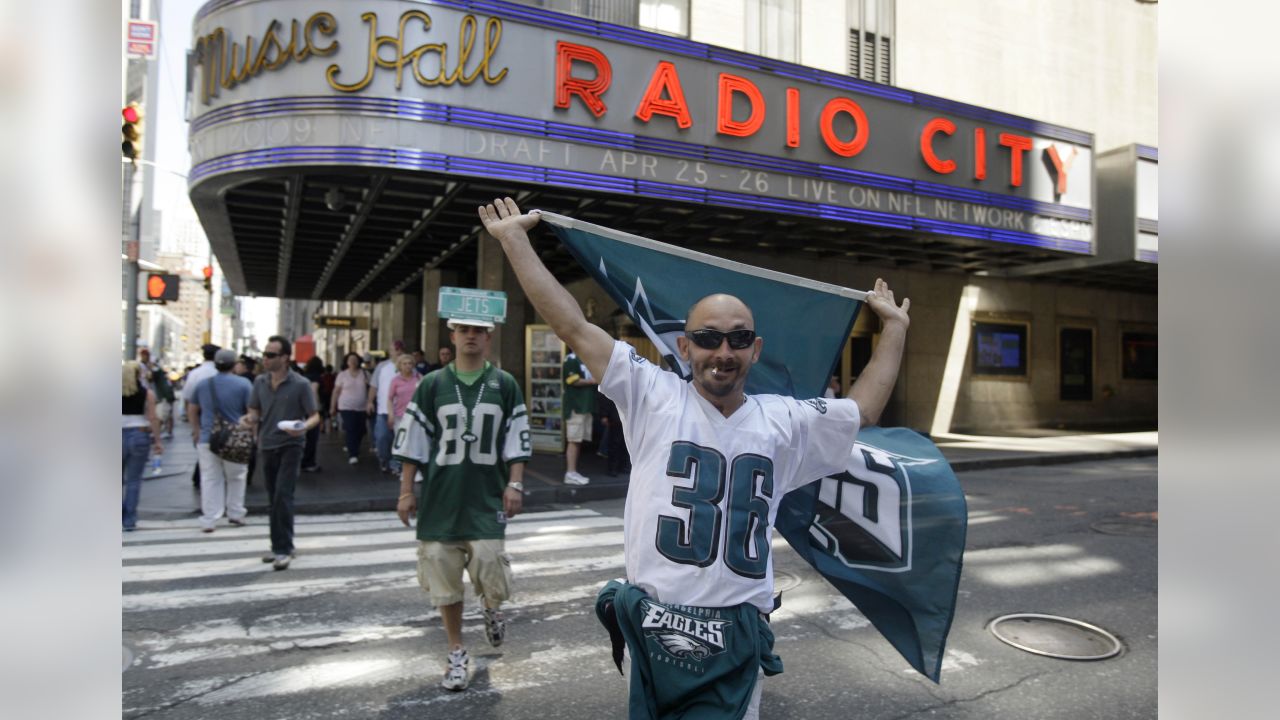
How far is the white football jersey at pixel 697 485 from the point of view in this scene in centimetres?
235

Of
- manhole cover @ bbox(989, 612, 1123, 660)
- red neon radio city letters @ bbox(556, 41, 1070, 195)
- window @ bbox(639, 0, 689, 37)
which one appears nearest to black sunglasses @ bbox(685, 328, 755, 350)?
manhole cover @ bbox(989, 612, 1123, 660)

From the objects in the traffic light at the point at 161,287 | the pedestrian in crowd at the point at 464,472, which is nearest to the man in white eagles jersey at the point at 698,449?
the pedestrian in crowd at the point at 464,472

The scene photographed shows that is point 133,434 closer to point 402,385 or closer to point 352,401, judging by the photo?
point 402,385

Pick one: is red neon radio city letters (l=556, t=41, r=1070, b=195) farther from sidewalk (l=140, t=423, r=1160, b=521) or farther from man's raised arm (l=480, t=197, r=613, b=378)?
man's raised arm (l=480, t=197, r=613, b=378)

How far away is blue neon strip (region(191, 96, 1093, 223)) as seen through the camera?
1086cm

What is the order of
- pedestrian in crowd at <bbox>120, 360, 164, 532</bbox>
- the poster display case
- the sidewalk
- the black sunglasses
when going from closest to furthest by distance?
the black sunglasses, pedestrian in crowd at <bbox>120, 360, 164, 532</bbox>, the sidewalk, the poster display case

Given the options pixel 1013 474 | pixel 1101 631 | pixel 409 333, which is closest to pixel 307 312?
pixel 409 333

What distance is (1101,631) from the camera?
521cm

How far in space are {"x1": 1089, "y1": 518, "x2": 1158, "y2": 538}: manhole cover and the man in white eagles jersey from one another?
7504 mm

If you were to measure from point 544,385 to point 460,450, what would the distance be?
11498 mm

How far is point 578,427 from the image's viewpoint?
12.1 metres

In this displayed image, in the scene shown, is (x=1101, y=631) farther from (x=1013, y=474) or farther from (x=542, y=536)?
(x=1013, y=474)

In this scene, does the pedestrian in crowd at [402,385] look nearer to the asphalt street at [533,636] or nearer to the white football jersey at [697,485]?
the asphalt street at [533,636]

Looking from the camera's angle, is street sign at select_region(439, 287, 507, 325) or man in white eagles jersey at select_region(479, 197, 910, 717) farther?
street sign at select_region(439, 287, 507, 325)
